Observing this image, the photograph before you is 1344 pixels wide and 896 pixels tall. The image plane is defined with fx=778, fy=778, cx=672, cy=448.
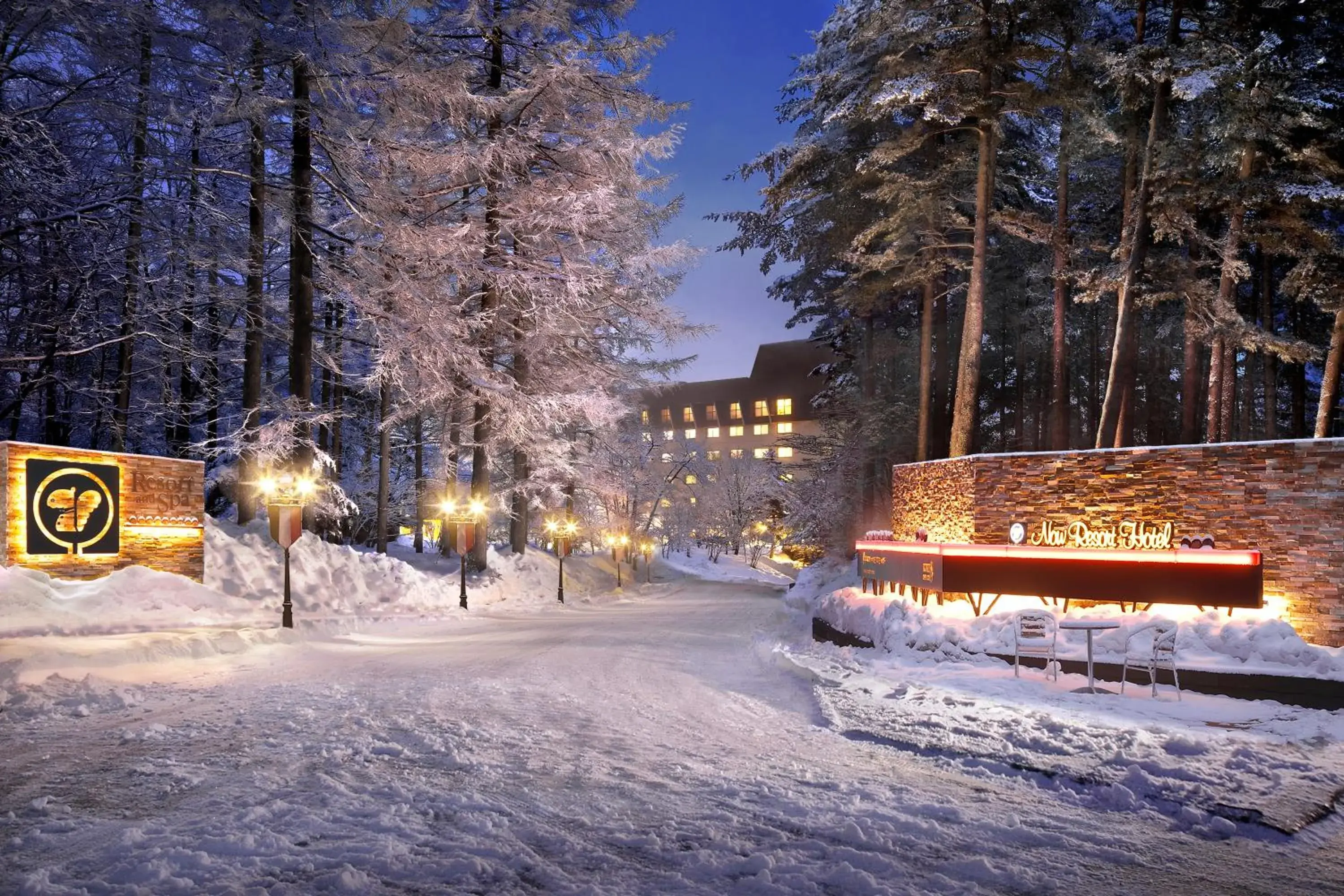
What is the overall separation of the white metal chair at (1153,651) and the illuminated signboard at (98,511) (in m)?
17.0

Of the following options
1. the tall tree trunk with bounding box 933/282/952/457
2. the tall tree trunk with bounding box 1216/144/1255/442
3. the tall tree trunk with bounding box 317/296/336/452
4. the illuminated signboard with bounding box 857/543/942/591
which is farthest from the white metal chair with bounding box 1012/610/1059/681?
the tall tree trunk with bounding box 317/296/336/452

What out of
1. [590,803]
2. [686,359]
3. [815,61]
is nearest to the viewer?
[590,803]

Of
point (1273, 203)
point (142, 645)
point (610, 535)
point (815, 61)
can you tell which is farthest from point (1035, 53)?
point (610, 535)

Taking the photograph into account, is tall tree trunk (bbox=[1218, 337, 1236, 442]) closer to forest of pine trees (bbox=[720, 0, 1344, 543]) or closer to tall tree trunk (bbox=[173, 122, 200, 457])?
forest of pine trees (bbox=[720, 0, 1344, 543])

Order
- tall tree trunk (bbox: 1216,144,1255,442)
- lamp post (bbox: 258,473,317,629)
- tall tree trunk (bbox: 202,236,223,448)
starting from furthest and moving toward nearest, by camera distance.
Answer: tall tree trunk (bbox: 202,236,223,448) < tall tree trunk (bbox: 1216,144,1255,442) < lamp post (bbox: 258,473,317,629)

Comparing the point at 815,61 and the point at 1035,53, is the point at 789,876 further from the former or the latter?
the point at 815,61

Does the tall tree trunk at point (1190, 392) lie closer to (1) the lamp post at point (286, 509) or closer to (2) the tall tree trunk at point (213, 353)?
(1) the lamp post at point (286, 509)

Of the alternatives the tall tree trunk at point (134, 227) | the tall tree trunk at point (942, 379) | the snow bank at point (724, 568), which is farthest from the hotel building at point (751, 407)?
Result: the tall tree trunk at point (134, 227)

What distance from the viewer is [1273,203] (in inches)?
688

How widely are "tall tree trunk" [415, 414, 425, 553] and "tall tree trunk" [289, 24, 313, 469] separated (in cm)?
1384

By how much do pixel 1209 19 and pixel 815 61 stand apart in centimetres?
1388

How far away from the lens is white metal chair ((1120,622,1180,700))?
1042cm

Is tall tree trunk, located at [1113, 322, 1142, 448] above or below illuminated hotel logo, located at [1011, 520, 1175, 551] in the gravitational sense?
above

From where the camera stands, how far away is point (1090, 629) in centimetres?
1083
